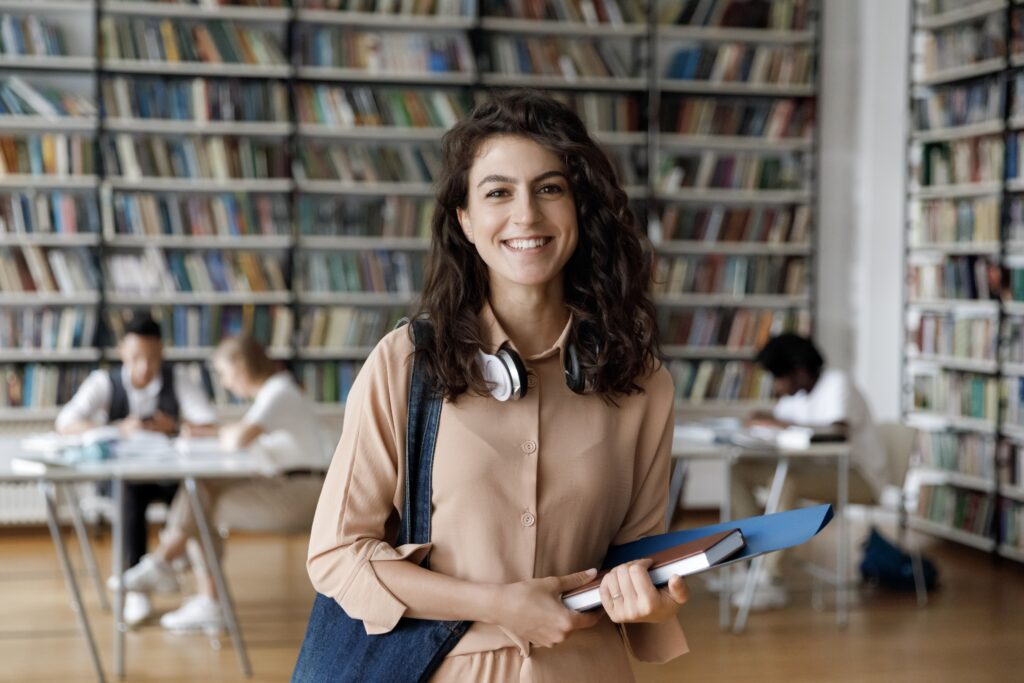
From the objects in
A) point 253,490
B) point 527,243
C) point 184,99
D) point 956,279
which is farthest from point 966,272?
point 527,243

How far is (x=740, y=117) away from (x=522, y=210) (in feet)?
19.1

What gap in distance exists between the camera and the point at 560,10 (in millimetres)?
6594

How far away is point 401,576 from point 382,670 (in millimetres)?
100

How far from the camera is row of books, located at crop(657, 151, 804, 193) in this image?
6.77m

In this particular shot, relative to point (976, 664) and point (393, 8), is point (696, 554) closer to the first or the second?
point (976, 664)

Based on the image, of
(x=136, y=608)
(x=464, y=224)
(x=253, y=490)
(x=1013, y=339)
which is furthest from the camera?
(x=1013, y=339)

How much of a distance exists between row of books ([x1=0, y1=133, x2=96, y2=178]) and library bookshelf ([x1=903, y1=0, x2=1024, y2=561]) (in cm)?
436

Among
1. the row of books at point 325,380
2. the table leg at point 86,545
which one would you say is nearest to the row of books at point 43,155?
the row of books at point 325,380

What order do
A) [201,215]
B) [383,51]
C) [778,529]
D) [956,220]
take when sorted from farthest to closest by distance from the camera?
[383,51] < [201,215] < [956,220] < [778,529]

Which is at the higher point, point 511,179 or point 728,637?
point 511,179

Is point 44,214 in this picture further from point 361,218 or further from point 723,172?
point 723,172

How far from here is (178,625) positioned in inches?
178

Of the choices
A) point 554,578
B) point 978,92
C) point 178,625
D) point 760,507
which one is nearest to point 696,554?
point 554,578

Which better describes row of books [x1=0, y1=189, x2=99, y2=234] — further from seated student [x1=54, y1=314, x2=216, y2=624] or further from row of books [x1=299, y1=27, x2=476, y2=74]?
row of books [x1=299, y1=27, x2=476, y2=74]
